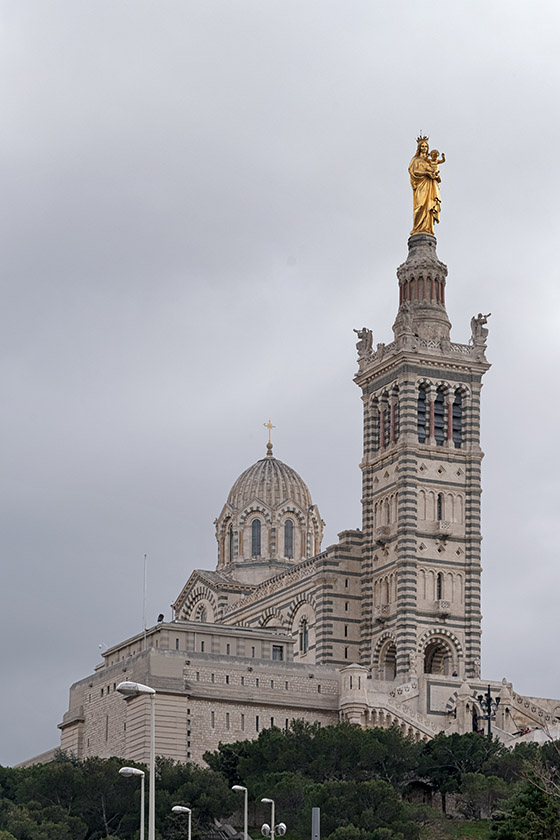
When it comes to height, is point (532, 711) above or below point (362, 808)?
above

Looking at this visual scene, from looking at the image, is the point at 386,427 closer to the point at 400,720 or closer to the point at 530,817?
the point at 400,720

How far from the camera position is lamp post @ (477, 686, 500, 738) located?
12449cm

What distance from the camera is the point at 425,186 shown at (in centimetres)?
14200

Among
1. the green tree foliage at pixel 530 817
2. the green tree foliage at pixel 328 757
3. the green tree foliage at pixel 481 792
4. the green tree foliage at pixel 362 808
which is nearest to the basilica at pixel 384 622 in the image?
the green tree foliage at pixel 328 757

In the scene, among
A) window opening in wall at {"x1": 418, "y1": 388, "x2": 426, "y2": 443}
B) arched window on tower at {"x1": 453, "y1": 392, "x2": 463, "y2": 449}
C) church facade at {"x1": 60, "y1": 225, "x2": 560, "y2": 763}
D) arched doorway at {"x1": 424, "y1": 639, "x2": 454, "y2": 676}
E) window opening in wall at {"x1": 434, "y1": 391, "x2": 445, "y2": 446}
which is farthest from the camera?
arched window on tower at {"x1": 453, "y1": 392, "x2": 463, "y2": 449}

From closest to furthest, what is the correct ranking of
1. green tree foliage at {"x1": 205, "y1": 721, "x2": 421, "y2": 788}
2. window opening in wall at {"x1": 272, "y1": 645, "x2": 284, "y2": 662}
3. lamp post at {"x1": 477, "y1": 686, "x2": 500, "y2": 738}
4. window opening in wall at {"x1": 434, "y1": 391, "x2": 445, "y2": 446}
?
green tree foliage at {"x1": 205, "y1": 721, "x2": 421, "y2": 788}
lamp post at {"x1": 477, "y1": 686, "x2": 500, "y2": 738}
window opening in wall at {"x1": 272, "y1": 645, "x2": 284, "y2": 662}
window opening in wall at {"x1": 434, "y1": 391, "x2": 445, "y2": 446}

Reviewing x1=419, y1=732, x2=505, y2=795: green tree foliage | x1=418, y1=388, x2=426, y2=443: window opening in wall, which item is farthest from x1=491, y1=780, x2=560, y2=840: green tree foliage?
x1=418, y1=388, x2=426, y2=443: window opening in wall

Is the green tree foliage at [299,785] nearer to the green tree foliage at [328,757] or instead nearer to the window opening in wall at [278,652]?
the green tree foliage at [328,757]

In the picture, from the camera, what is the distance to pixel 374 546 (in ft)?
447

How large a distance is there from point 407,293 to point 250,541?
24657mm

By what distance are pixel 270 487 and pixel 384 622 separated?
80.4 feet

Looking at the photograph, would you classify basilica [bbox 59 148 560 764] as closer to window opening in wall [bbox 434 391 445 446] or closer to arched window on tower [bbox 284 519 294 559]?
window opening in wall [bbox 434 391 445 446]

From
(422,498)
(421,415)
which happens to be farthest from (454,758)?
(421,415)

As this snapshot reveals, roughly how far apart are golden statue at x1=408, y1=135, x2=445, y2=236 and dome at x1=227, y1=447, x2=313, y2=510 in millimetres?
23588
